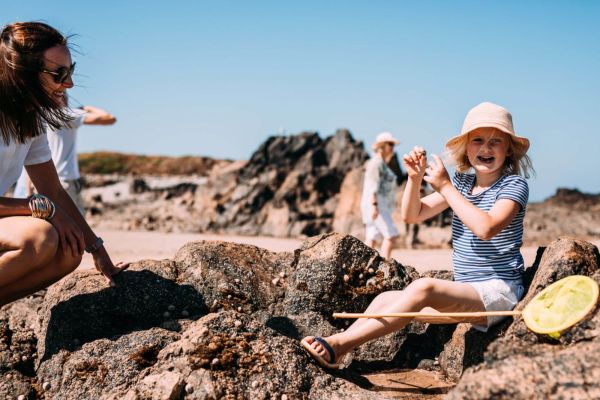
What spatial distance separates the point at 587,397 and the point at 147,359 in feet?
7.38

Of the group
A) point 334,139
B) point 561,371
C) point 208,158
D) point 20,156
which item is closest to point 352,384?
point 561,371

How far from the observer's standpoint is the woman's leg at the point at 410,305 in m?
3.68

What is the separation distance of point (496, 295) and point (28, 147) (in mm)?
2944

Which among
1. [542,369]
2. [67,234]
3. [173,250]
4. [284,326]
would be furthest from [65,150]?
[173,250]

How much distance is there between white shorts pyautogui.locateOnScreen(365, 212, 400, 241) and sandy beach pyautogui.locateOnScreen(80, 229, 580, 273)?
1.18m

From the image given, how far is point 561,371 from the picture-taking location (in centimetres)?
247

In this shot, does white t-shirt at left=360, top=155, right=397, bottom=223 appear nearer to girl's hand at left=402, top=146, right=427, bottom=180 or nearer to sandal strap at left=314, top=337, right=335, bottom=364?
girl's hand at left=402, top=146, right=427, bottom=180

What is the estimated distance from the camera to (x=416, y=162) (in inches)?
162

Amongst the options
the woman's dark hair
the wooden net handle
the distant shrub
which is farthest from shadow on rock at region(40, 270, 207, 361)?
the distant shrub

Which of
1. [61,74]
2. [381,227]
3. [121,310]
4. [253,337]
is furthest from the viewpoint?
[381,227]

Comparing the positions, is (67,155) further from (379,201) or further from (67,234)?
(379,201)

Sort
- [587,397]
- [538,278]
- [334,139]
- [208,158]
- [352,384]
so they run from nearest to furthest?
[587,397]
[352,384]
[538,278]
[334,139]
[208,158]

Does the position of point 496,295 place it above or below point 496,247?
below

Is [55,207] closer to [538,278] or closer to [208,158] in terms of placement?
[538,278]
